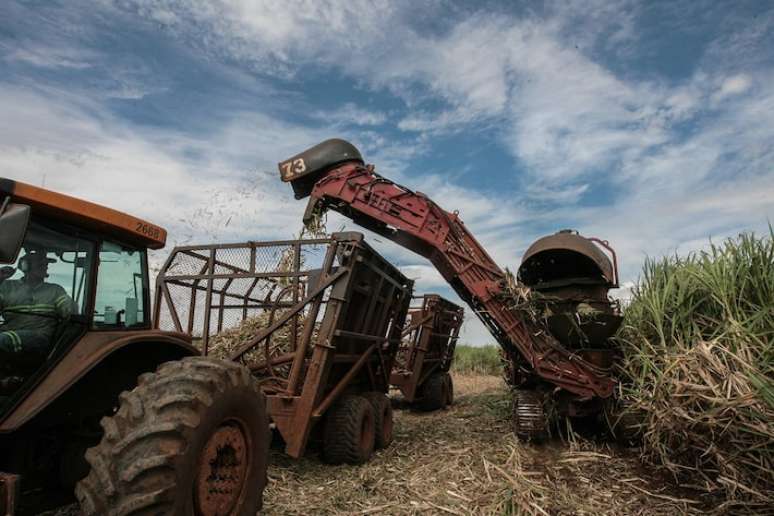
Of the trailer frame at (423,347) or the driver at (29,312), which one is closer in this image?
the driver at (29,312)

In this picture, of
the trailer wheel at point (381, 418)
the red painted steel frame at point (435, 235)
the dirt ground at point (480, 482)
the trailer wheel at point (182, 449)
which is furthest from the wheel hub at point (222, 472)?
the red painted steel frame at point (435, 235)

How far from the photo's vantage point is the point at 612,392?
20.4ft

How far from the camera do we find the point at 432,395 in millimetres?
9547

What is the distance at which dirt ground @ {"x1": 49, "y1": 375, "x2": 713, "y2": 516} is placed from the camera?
428 cm

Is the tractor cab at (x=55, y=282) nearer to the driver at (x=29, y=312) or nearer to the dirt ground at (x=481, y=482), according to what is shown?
the driver at (x=29, y=312)

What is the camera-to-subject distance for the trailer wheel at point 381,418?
6.06 metres

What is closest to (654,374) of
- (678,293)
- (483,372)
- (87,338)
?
(678,293)

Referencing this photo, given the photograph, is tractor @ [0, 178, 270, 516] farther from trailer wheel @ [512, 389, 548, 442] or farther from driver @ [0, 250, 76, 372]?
trailer wheel @ [512, 389, 548, 442]

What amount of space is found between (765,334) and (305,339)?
3.63m

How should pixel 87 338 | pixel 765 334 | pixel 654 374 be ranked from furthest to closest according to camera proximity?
1. pixel 654 374
2. pixel 765 334
3. pixel 87 338

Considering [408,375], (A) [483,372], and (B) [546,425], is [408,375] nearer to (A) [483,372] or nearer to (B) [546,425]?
(B) [546,425]

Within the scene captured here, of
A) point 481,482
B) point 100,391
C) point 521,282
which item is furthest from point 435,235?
point 100,391

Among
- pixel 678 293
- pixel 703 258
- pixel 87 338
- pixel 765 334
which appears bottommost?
pixel 87 338

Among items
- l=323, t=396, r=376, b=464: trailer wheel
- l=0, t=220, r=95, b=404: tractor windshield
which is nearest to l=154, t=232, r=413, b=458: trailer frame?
l=323, t=396, r=376, b=464: trailer wheel
